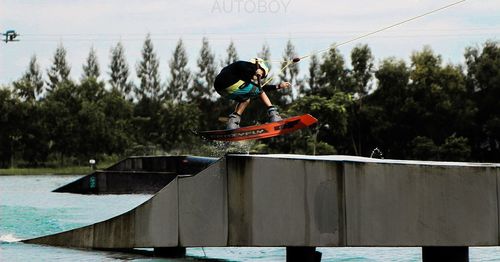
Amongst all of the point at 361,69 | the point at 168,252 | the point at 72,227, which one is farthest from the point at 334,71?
the point at 168,252

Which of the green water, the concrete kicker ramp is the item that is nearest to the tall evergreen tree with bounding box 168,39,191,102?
the green water

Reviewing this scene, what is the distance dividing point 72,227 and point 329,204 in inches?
620

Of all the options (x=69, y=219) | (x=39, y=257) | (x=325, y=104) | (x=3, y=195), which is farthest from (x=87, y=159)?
(x=39, y=257)

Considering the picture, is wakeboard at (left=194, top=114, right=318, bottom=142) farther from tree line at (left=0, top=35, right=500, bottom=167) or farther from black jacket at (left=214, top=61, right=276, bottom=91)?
tree line at (left=0, top=35, right=500, bottom=167)

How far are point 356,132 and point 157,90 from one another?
Answer: 34.3 m

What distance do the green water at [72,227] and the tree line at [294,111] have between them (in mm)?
30573

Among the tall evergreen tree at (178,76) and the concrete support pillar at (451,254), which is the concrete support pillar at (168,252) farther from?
the tall evergreen tree at (178,76)

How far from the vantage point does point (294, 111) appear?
255ft

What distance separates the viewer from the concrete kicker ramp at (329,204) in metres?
12.3

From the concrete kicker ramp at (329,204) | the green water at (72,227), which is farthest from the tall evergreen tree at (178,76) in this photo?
the concrete kicker ramp at (329,204)

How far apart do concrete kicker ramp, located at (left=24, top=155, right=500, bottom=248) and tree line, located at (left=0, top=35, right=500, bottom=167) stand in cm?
5442

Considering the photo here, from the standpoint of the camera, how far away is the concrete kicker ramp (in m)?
12.3

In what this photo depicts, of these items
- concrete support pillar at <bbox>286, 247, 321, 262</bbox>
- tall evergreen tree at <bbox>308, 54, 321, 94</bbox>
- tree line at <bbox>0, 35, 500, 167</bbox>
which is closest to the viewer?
concrete support pillar at <bbox>286, 247, 321, 262</bbox>

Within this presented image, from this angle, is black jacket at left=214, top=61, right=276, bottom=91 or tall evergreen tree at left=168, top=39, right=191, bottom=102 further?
tall evergreen tree at left=168, top=39, right=191, bottom=102
